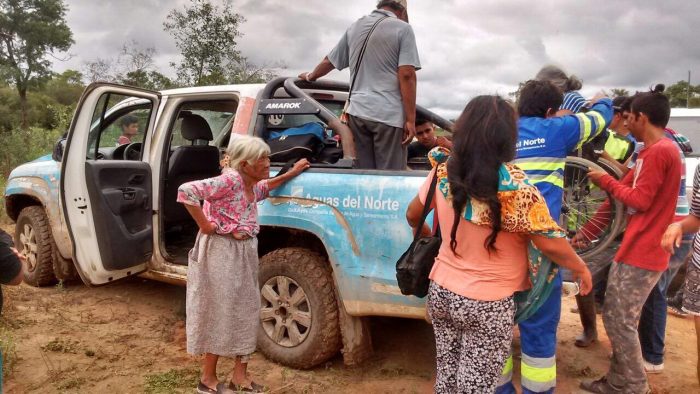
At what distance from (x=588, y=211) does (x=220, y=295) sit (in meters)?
2.56

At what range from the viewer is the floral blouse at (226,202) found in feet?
9.71

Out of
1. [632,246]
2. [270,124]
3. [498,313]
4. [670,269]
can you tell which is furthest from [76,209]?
[670,269]

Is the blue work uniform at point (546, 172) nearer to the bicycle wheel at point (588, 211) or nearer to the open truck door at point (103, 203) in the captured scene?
the bicycle wheel at point (588, 211)

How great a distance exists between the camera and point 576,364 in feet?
12.6

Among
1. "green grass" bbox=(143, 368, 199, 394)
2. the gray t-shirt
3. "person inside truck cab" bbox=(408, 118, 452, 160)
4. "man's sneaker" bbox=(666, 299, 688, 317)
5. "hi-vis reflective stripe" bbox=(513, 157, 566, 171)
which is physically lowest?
"man's sneaker" bbox=(666, 299, 688, 317)

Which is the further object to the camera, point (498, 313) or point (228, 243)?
point (228, 243)

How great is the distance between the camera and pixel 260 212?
359 cm

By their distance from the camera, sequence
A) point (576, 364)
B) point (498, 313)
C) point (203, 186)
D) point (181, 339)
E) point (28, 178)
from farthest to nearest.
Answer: point (28, 178) < point (181, 339) < point (576, 364) < point (203, 186) < point (498, 313)

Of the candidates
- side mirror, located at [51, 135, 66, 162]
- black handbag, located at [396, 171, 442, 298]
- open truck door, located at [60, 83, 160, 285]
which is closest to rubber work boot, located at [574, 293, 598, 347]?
black handbag, located at [396, 171, 442, 298]

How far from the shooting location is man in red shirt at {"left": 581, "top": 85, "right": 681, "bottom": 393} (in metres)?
2.99

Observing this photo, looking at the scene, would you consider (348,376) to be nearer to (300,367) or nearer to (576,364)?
(300,367)

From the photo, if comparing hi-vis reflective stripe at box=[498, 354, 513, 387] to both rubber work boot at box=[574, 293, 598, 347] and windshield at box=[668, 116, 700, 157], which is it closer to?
rubber work boot at box=[574, 293, 598, 347]

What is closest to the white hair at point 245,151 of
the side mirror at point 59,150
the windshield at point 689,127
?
the side mirror at point 59,150

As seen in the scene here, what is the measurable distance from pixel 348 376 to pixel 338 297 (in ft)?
1.88
